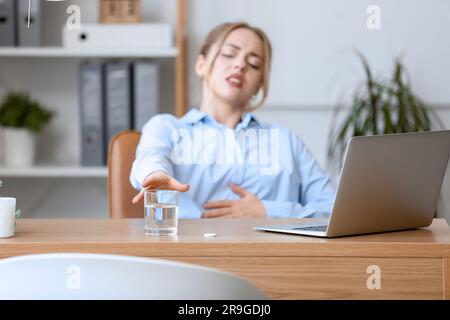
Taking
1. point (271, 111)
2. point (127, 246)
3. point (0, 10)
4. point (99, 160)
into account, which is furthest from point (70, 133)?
point (127, 246)

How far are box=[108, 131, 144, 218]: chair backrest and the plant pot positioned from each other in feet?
3.09

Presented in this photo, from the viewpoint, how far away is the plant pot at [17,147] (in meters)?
2.75

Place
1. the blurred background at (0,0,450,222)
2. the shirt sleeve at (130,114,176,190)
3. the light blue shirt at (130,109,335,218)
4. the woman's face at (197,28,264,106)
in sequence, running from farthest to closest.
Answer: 1. the blurred background at (0,0,450,222)
2. the woman's face at (197,28,264,106)
3. the light blue shirt at (130,109,335,218)
4. the shirt sleeve at (130,114,176,190)

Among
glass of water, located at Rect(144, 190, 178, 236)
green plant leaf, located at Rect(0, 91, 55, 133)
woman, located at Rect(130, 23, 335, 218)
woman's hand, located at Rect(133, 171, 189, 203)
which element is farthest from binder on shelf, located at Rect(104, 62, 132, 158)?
glass of water, located at Rect(144, 190, 178, 236)

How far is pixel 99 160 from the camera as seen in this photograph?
2738mm

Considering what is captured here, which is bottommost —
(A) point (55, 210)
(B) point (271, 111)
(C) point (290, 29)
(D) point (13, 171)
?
(A) point (55, 210)

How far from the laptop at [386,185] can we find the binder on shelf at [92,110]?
1.45 metres

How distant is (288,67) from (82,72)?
755 millimetres

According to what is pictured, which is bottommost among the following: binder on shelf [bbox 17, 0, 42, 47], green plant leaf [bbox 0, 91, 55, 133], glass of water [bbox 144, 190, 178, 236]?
glass of water [bbox 144, 190, 178, 236]

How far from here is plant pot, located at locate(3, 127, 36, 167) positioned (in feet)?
9.03

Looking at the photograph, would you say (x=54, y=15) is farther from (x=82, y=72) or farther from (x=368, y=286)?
(x=368, y=286)

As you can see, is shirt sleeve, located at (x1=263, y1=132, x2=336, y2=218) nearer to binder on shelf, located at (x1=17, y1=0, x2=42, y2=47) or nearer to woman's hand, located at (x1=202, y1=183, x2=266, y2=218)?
woman's hand, located at (x1=202, y1=183, x2=266, y2=218)

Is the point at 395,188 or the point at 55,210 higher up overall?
the point at 395,188

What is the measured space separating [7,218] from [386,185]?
0.60m
